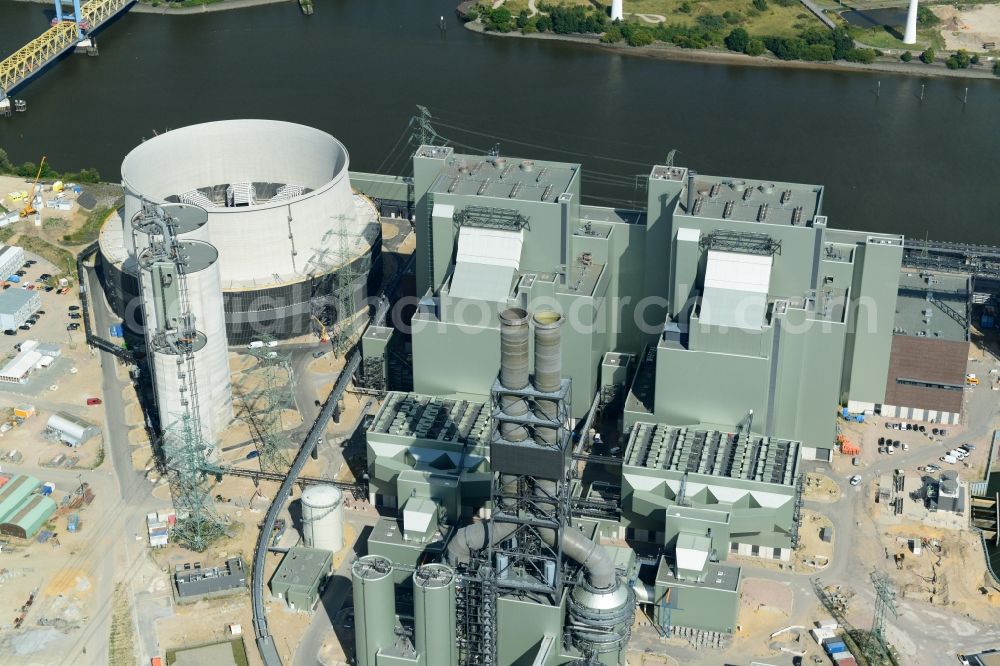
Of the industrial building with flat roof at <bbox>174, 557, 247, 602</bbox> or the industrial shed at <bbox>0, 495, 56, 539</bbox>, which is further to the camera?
the industrial shed at <bbox>0, 495, 56, 539</bbox>

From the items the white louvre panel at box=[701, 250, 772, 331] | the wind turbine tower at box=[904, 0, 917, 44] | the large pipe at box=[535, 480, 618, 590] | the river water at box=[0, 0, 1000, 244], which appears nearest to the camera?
the large pipe at box=[535, 480, 618, 590]

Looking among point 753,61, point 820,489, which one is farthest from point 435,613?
point 753,61

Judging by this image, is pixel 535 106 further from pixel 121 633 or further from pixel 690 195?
pixel 121 633

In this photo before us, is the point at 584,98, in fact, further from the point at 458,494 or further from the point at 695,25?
the point at 458,494

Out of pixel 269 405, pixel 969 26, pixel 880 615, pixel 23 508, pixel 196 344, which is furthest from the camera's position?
pixel 969 26

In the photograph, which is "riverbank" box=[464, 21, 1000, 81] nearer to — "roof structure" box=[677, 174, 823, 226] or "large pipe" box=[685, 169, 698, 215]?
"roof structure" box=[677, 174, 823, 226]

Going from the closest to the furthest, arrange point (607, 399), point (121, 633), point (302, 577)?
point (121, 633) → point (302, 577) → point (607, 399)

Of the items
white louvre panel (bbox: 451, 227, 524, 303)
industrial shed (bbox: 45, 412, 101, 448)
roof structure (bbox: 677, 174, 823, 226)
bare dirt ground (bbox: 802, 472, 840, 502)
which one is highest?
roof structure (bbox: 677, 174, 823, 226)

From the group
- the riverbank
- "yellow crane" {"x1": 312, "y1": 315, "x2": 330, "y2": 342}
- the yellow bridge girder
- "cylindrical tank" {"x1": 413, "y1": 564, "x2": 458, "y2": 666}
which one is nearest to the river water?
the riverbank
